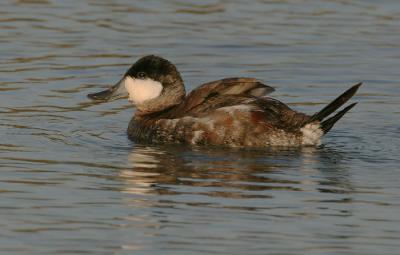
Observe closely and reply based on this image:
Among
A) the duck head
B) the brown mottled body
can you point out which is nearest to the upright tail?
the brown mottled body

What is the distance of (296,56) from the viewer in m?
14.6

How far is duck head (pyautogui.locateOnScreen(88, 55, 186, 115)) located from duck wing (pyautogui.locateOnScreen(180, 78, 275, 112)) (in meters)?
0.53

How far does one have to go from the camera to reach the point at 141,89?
11.4 metres

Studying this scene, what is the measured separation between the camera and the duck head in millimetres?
11305

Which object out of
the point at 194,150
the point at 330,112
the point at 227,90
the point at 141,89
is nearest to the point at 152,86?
the point at 141,89

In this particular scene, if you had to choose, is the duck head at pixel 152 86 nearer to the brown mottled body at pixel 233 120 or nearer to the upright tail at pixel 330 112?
the brown mottled body at pixel 233 120

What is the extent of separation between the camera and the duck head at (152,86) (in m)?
11.3

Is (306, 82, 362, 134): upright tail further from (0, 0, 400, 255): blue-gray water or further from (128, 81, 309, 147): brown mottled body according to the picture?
(0, 0, 400, 255): blue-gray water

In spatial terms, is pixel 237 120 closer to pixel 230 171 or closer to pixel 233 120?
pixel 233 120

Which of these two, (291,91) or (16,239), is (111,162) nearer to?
(16,239)

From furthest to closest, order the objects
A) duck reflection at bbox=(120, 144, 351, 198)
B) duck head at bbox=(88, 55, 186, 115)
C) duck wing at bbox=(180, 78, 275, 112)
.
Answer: duck head at bbox=(88, 55, 186, 115) → duck wing at bbox=(180, 78, 275, 112) → duck reflection at bbox=(120, 144, 351, 198)

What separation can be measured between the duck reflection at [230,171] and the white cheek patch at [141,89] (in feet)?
2.20

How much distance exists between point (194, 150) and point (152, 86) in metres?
1.03

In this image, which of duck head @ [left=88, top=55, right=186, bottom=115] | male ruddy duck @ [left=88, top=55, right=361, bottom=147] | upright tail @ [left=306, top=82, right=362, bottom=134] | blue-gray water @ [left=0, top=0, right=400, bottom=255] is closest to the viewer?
blue-gray water @ [left=0, top=0, right=400, bottom=255]
